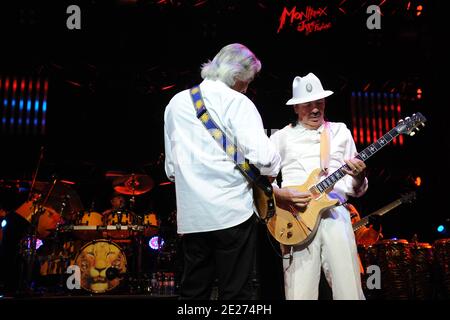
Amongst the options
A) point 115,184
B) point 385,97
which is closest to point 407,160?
point 385,97

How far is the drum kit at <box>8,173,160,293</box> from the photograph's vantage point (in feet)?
27.2

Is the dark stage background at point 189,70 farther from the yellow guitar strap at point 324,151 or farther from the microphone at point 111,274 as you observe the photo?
the yellow guitar strap at point 324,151

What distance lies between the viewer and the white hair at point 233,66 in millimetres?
3449

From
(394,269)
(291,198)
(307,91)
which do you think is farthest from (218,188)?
(394,269)

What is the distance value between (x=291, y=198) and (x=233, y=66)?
119 cm

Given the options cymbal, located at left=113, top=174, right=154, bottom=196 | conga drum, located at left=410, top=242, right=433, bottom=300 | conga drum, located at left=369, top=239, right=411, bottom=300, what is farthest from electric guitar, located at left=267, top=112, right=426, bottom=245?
cymbal, located at left=113, top=174, right=154, bottom=196

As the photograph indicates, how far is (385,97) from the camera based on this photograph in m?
10.4

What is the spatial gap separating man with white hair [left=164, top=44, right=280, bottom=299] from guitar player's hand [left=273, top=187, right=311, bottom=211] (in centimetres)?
76

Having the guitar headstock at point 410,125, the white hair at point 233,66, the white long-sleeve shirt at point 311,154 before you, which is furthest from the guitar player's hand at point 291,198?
the guitar headstock at point 410,125

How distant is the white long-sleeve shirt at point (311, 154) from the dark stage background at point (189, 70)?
4418mm

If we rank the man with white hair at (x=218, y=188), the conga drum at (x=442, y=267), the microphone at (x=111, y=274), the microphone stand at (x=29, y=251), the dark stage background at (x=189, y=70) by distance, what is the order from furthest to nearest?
the dark stage background at (x=189, y=70) < the microphone at (x=111, y=274) < the microphone stand at (x=29, y=251) < the conga drum at (x=442, y=267) < the man with white hair at (x=218, y=188)

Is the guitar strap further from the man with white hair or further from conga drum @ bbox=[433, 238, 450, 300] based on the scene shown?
conga drum @ bbox=[433, 238, 450, 300]

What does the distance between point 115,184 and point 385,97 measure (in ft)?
19.1
